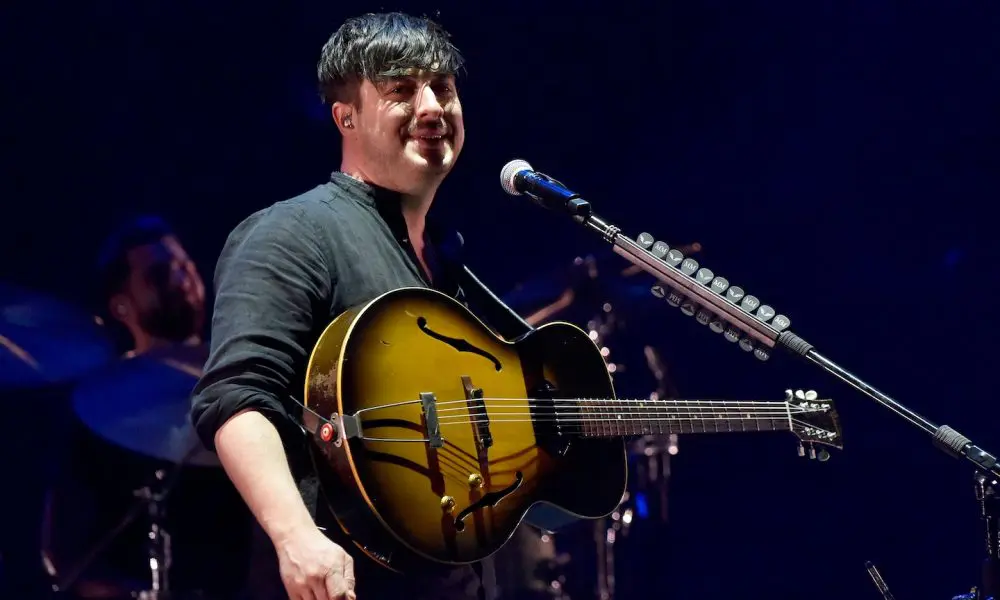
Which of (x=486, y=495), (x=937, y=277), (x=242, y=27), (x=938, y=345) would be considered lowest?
(x=486, y=495)

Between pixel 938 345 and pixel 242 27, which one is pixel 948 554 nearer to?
pixel 938 345

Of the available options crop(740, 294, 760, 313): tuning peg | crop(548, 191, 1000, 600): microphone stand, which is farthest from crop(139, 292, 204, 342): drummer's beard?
crop(740, 294, 760, 313): tuning peg

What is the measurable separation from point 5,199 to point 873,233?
387 centimetres

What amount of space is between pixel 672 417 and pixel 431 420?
738mm

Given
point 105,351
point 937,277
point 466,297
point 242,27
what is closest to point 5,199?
point 105,351

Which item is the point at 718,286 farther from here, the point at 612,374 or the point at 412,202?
the point at 612,374

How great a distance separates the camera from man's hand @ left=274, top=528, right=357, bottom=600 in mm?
1633

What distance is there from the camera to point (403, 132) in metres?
2.32

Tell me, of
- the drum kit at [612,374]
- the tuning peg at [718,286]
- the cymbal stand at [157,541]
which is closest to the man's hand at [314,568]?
the tuning peg at [718,286]

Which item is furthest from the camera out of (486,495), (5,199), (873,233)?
(873,233)

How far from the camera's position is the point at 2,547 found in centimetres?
407

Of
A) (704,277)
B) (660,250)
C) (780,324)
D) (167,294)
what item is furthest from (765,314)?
(167,294)

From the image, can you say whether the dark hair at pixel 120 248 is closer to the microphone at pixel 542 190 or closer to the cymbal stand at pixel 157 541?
the cymbal stand at pixel 157 541

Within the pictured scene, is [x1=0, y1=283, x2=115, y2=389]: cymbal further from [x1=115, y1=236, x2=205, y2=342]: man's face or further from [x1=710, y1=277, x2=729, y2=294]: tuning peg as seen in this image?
[x1=710, y1=277, x2=729, y2=294]: tuning peg
